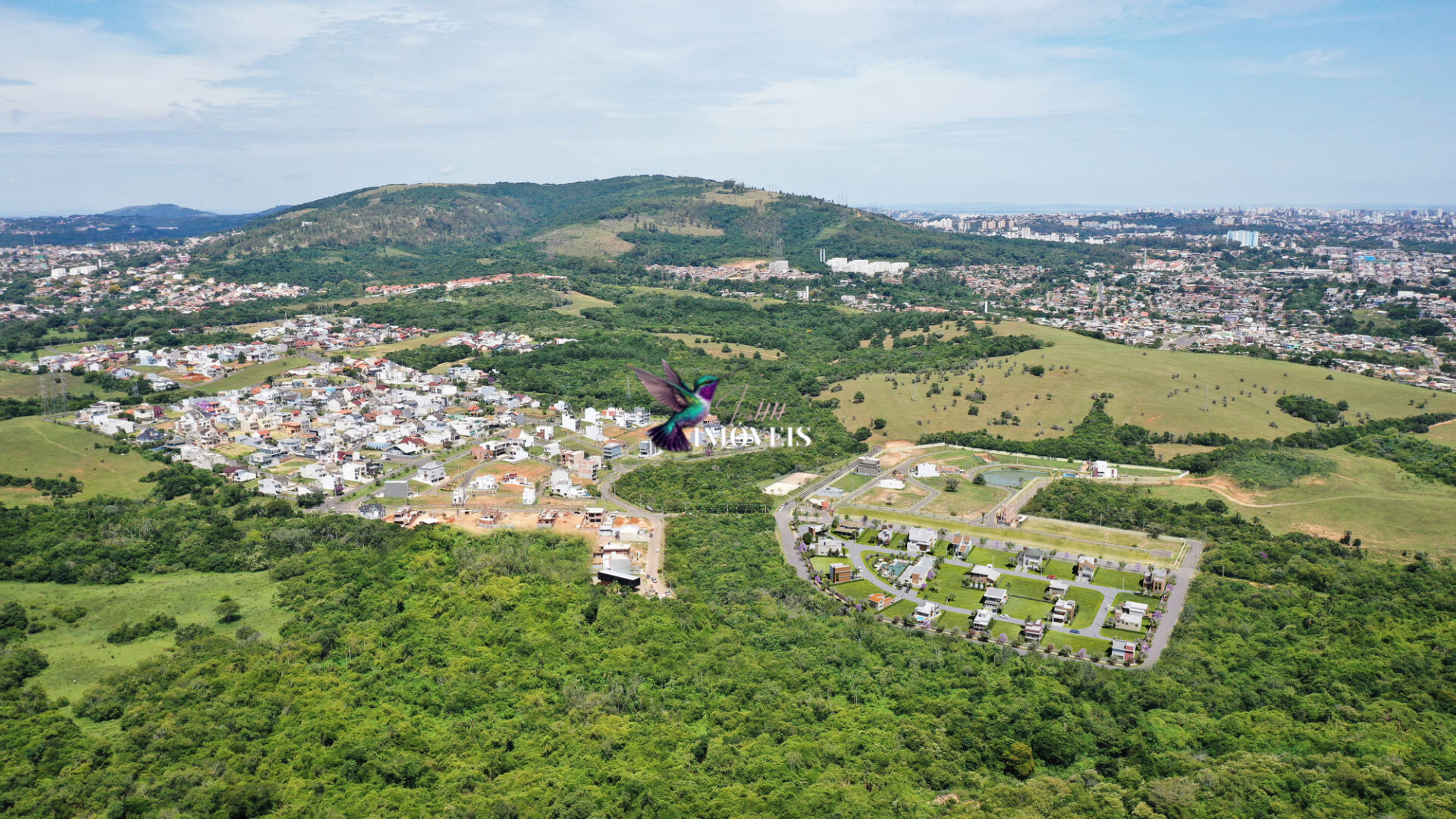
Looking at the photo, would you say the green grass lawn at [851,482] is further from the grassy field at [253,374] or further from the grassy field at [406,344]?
the grassy field at [406,344]

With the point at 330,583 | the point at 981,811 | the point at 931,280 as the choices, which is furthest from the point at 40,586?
the point at 931,280

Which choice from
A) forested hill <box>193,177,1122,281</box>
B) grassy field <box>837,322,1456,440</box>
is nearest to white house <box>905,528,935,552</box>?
grassy field <box>837,322,1456,440</box>

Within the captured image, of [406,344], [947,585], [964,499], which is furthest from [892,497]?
[406,344]

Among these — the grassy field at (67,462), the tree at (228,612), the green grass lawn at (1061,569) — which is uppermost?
the grassy field at (67,462)

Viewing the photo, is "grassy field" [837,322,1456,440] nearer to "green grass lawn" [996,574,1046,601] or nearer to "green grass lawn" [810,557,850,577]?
"green grass lawn" [810,557,850,577]

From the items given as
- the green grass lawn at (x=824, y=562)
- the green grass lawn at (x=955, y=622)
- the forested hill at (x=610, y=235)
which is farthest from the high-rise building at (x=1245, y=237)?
the green grass lawn at (x=955, y=622)

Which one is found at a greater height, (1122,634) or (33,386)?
(33,386)

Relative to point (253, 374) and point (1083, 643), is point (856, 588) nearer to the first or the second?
point (1083, 643)
